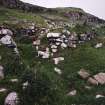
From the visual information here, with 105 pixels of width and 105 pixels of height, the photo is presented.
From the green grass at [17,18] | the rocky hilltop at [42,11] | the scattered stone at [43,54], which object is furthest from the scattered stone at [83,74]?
the rocky hilltop at [42,11]

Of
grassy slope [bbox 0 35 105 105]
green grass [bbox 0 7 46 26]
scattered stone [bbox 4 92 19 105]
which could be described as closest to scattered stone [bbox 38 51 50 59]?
grassy slope [bbox 0 35 105 105]

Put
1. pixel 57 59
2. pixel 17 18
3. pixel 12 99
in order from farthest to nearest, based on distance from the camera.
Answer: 1. pixel 17 18
2. pixel 57 59
3. pixel 12 99

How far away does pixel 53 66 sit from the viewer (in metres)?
30.7

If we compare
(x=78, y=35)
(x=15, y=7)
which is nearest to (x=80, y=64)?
(x=78, y=35)

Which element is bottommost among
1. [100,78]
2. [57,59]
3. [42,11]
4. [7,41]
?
[42,11]

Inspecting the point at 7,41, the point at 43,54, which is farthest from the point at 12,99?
the point at 7,41

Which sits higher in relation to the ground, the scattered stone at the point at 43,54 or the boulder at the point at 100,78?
the scattered stone at the point at 43,54

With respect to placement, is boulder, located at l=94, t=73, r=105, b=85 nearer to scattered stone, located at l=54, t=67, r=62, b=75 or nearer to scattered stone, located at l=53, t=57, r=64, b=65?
scattered stone, located at l=54, t=67, r=62, b=75

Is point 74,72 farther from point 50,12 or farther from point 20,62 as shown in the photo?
point 50,12

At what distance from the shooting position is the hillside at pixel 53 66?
25.7 m

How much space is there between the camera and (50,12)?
85312mm

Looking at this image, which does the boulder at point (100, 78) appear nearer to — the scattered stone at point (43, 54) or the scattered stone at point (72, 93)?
the scattered stone at point (72, 93)

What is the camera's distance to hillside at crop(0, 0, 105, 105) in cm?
2569

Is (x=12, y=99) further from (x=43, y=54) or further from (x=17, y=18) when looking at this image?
(x=17, y=18)
